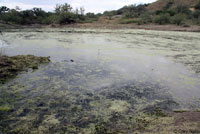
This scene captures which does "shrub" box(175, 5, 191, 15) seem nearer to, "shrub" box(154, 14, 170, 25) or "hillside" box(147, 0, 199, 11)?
"shrub" box(154, 14, 170, 25)

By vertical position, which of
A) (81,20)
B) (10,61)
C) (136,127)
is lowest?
(136,127)

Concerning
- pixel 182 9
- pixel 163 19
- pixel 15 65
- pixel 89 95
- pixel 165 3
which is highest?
pixel 165 3

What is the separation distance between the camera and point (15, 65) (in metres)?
4.48

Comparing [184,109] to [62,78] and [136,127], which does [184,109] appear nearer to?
[136,127]

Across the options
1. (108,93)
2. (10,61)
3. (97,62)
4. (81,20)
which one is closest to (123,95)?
(108,93)

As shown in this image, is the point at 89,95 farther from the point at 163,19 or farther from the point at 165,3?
the point at 165,3

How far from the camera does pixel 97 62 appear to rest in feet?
18.1

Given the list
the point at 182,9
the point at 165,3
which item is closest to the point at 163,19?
the point at 182,9

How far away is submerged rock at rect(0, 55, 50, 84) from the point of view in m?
3.93

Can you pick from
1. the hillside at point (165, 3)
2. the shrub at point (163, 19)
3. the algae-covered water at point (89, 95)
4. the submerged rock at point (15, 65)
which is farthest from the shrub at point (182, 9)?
the submerged rock at point (15, 65)

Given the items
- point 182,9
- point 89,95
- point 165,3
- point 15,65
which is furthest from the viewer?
point 165,3

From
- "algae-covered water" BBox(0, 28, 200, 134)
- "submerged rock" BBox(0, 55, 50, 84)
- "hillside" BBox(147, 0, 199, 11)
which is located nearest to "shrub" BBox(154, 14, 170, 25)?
"algae-covered water" BBox(0, 28, 200, 134)

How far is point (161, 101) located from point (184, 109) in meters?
0.40

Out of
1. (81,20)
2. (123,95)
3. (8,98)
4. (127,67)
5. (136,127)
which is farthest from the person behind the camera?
(81,20)
